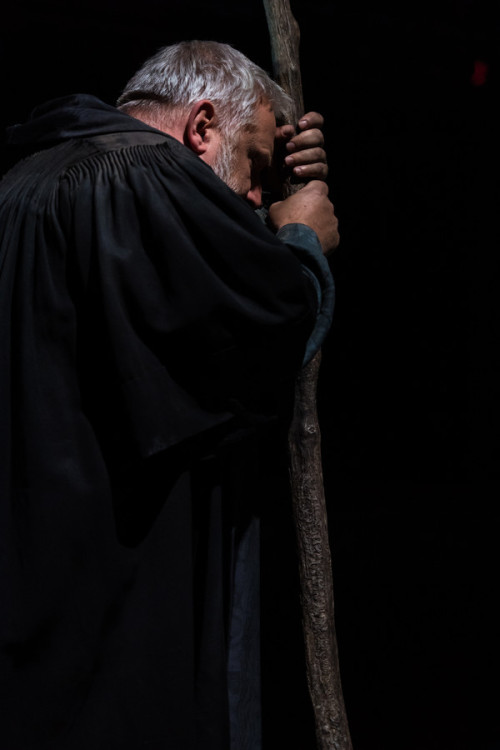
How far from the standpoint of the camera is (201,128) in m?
1.35

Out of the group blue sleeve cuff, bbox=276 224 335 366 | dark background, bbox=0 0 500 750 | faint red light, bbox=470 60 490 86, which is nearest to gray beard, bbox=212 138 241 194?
blue sleeve cuff, bbox=276 224 335 366

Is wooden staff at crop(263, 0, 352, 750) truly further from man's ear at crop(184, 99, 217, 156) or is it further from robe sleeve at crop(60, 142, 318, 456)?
robe sleeve at crop(60, 142, 318, 456)

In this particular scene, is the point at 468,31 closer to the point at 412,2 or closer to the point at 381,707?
the point at 412,2

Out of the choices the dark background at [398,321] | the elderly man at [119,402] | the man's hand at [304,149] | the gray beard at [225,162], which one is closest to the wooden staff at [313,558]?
the man's hand at [304,149]

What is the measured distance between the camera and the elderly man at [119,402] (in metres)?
1.06

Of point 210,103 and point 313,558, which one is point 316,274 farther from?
point 313,558

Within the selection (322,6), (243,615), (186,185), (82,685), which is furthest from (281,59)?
(322,6)

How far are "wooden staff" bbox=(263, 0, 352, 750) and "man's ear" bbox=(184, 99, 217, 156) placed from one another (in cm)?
38

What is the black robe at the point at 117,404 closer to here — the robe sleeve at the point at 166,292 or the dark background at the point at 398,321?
the robe sleeve at the point at 166,292

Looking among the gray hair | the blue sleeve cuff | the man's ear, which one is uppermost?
the gray hair

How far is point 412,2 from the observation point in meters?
3.41

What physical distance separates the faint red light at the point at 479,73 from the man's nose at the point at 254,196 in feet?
8.37

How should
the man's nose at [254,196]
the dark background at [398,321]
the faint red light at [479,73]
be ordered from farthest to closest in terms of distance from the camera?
the faint red light at [479,73]
the dark background at [398,321]
the man's nose at [254,196]

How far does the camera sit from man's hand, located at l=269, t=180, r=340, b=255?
135cm
